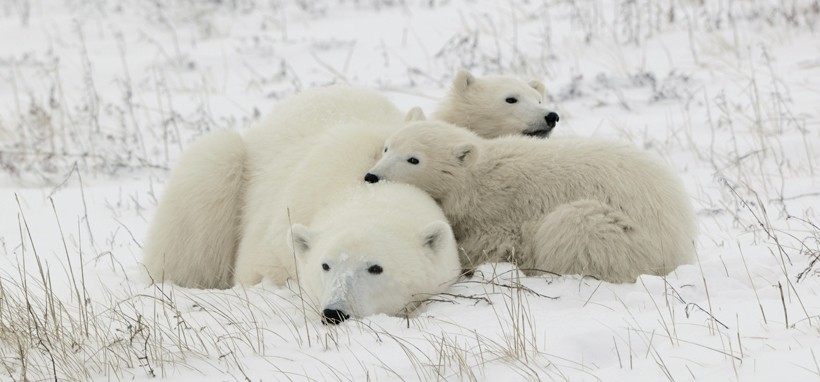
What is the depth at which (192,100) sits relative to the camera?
11586mm

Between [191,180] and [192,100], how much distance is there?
5724 mm

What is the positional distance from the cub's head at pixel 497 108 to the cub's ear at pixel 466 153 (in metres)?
1.10

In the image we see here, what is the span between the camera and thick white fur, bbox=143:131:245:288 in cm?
605

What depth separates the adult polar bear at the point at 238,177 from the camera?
602cm

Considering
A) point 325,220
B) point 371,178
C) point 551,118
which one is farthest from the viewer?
point 551,118

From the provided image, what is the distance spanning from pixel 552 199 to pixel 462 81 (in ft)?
5.40

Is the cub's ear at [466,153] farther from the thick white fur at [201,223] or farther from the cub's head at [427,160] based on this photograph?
the thick white fur at [201,223]

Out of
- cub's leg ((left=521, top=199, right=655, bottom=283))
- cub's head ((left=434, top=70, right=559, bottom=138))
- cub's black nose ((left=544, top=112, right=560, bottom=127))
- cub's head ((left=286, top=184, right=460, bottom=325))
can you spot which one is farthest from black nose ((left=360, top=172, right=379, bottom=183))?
cub's black nose ((left=544, top=112, right=560, bottom=127))

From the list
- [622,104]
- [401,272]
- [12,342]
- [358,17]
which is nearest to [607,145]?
[401,272]

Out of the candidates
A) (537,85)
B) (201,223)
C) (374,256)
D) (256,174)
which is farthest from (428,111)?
(374,256)

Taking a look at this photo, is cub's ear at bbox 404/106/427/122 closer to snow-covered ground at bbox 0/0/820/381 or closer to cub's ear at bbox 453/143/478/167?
cub's ear at bbox 453/143/478/167

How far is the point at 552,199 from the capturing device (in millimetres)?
5145

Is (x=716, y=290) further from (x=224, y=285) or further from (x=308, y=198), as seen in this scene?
(x=224, y=285)

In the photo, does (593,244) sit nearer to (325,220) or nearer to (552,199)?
(552,199)
